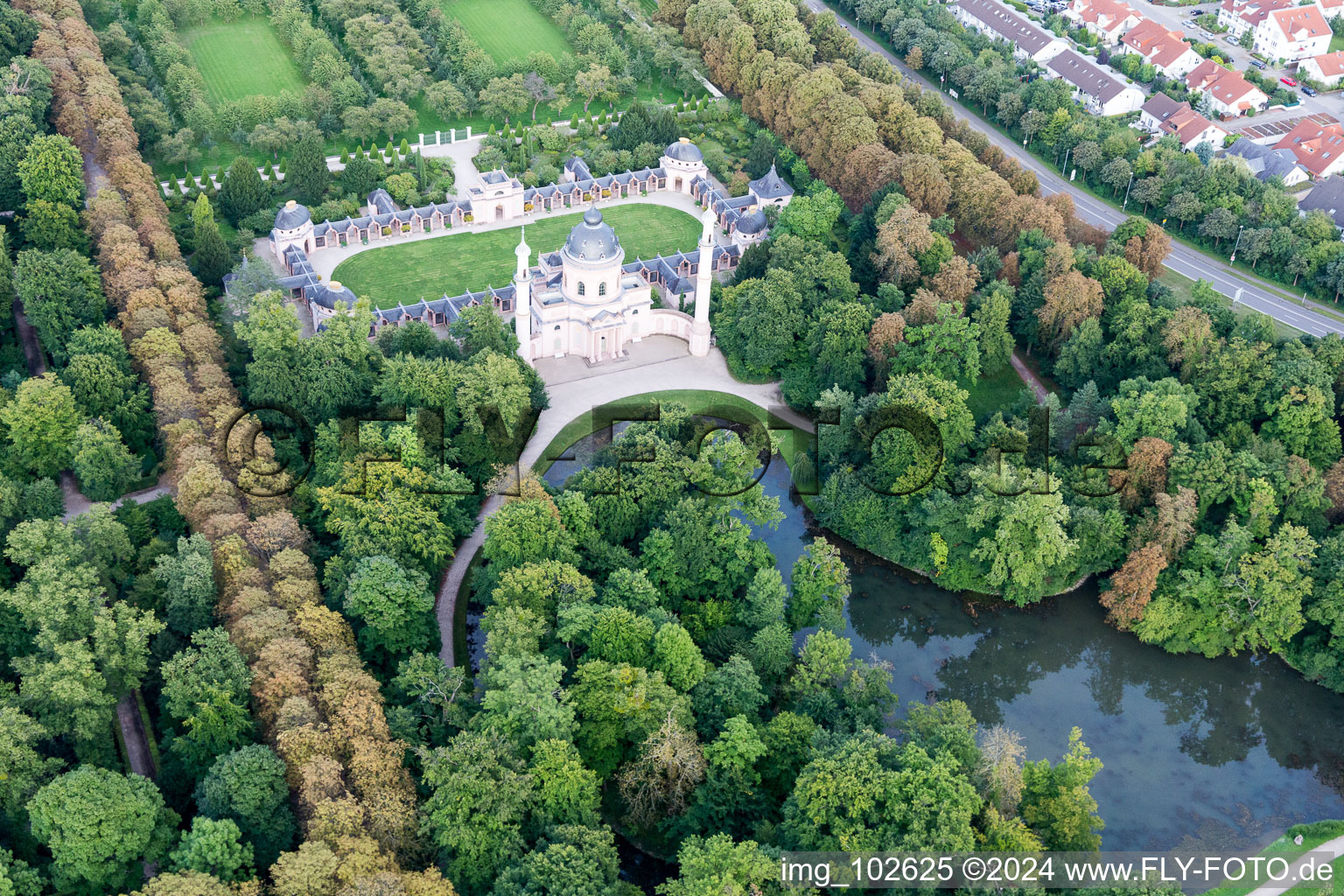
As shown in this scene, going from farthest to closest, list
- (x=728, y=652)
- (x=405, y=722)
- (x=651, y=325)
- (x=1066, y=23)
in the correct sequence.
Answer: (x=1066, y=23) < (x=651, y=325) < (x=728, y=652) < (x=405, y=722)

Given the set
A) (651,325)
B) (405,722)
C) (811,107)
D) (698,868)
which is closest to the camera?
(698,868)

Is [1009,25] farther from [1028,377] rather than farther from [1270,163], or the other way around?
[1028,377]

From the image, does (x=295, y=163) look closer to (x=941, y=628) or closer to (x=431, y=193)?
(x=431, y=193)

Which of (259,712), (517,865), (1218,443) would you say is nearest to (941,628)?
(1218,443)

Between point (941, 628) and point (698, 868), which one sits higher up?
point (698, 868)

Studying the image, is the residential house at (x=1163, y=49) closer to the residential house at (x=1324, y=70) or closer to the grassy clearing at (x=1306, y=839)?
the residential house at (x=1324, y=70)

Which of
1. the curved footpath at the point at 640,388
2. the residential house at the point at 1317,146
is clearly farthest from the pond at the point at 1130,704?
the residential house at the point at 1317,146
